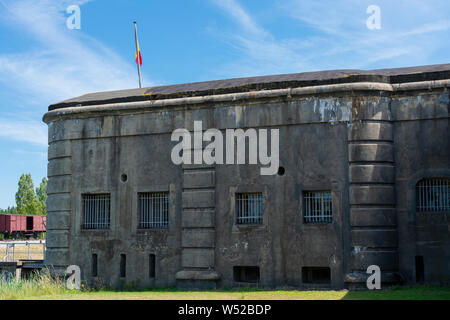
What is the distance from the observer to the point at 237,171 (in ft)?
50.9

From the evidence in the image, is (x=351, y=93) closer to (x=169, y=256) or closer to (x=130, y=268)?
(x=169, y=256)

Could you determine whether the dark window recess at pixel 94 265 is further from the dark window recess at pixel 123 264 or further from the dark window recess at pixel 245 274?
the dark window recess at pixel 245 274

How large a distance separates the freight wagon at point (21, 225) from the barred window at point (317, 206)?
1416 inches

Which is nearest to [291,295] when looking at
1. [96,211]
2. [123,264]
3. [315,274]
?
[315,274]

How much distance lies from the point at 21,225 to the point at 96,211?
1303 inches

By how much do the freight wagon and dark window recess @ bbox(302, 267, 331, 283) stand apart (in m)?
36.0

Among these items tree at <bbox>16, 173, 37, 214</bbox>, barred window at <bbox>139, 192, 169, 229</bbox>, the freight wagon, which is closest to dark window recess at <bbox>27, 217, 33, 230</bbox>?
the freight wagon

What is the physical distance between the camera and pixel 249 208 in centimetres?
1542

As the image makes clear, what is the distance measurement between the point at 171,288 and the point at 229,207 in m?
2.84

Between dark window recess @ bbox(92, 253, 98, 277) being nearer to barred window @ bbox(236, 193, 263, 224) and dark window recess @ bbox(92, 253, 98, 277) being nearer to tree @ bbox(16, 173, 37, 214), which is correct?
barred window @ bbox(236, 193, 263, 224)

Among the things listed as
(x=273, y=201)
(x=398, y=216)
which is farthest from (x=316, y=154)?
(x=398, y=216)

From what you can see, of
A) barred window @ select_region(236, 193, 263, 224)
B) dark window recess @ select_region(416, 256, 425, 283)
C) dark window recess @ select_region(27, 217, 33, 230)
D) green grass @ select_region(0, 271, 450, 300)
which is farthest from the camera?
dark window recess @ select_region(27, 217, 33, 230)

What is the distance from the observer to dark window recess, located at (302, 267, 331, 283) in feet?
47.9

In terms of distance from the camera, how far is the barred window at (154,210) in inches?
641
